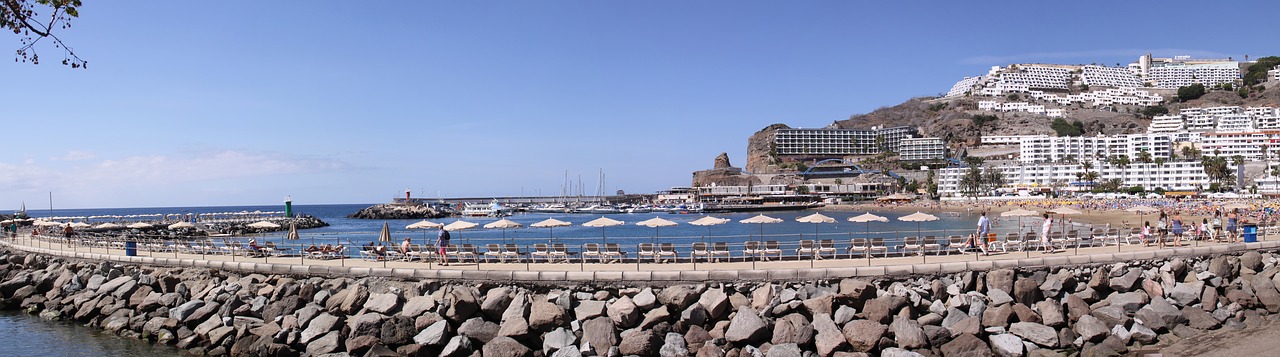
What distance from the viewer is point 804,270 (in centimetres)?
1664

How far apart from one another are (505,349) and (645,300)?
2.90 m

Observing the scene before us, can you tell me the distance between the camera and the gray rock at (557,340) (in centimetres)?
1469

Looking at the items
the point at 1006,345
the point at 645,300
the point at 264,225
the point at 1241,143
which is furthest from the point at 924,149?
the point at 645,300

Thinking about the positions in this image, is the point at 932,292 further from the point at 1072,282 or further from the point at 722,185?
the point at 722,185

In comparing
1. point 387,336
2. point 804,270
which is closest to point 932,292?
point 804,270

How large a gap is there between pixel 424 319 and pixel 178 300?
8347mm

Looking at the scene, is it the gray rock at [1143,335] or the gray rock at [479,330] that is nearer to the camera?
the gray rock at [1143,335]

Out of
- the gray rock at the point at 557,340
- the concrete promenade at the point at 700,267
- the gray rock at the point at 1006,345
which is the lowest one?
the gray rock at the point at 1006,345

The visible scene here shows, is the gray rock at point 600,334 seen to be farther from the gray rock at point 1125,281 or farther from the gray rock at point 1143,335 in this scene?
the gray rock at point 1125,281

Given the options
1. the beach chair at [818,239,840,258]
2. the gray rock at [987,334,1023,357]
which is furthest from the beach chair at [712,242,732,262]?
the gray rock at [987,334,1023,357]

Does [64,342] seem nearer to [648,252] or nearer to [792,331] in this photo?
[648,252]

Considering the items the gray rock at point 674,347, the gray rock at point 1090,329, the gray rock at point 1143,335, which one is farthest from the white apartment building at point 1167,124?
the gray rock at point 674,347

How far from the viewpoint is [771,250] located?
19953mm

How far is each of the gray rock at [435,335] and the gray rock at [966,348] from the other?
892 centimetres
